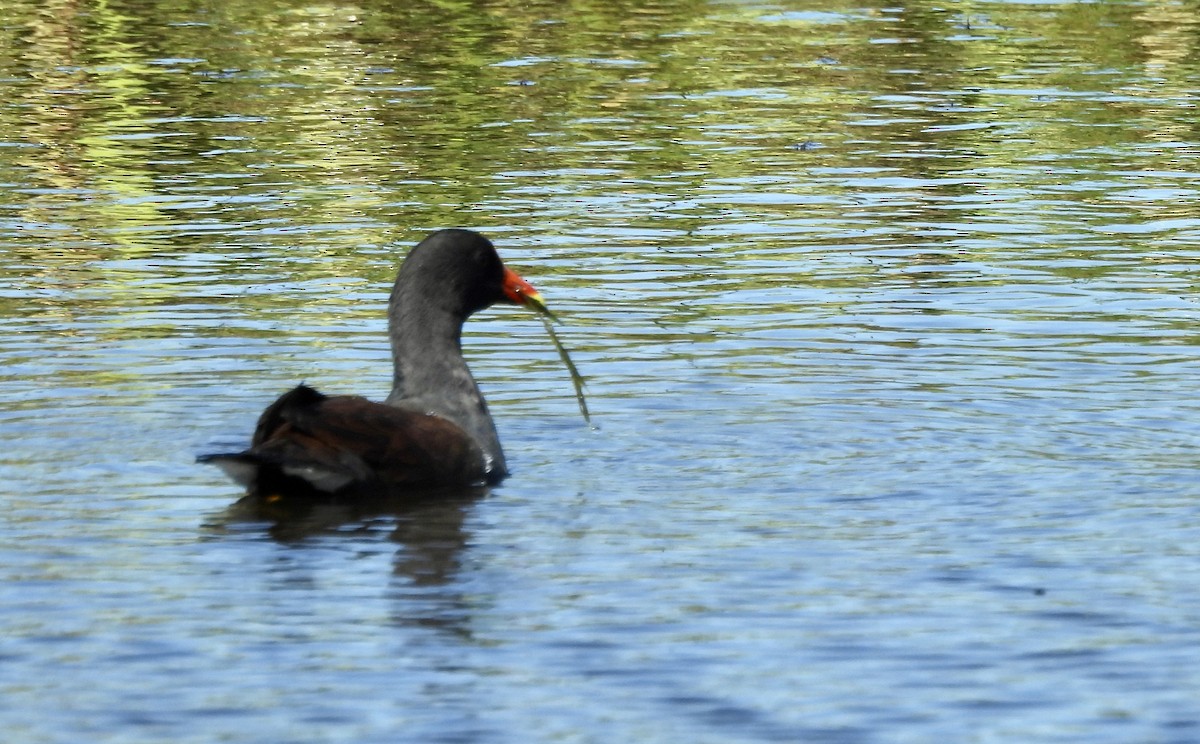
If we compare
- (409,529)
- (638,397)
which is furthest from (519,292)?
(409,529)

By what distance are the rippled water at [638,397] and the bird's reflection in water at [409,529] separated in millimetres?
32

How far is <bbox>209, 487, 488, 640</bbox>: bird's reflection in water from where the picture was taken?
8.33m

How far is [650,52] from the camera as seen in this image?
26.9m

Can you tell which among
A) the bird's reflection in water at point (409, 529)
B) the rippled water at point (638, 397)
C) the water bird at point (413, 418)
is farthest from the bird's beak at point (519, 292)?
the bird's reflection in water at point (409, 529)

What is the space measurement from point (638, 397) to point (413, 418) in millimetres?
1921

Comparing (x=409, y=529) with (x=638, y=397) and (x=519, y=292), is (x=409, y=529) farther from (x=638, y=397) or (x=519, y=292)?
(x=638, y=397)

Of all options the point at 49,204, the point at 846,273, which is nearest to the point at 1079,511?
the point at 846,273

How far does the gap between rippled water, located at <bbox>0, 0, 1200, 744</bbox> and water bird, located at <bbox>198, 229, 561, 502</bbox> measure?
0.27 meters

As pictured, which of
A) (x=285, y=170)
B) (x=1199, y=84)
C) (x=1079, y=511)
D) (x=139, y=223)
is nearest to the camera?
(x=1079, y=511)

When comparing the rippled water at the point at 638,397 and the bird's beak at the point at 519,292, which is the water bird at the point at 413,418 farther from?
the rippled water at the point at 638,397

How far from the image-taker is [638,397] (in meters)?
12.0

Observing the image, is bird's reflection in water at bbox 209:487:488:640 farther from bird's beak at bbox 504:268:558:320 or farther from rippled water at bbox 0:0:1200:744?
bird's beak at bbox 504:268:558:320

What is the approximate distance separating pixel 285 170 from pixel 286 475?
10.2 metres

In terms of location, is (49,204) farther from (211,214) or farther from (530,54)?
(530,54)
